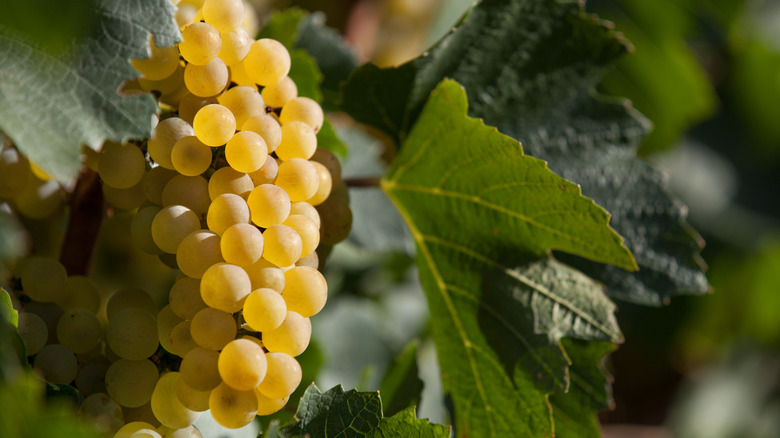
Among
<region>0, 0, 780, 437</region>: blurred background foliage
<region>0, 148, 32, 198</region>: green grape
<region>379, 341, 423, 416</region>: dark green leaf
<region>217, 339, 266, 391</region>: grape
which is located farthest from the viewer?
<region>0, 0, 780, 437</region>: blurred background foliage

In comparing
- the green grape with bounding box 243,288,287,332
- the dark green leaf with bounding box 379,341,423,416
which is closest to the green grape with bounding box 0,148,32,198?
the green grape with bounding box 243,288,287,332

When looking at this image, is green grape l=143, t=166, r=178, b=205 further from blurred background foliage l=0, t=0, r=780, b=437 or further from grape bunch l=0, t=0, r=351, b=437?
blurred background foliage l=0, t=0, r=780, b=437

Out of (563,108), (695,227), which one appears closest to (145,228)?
(563,108)

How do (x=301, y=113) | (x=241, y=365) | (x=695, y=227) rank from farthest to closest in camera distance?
1. (x=695, y=227)
2. (x=301, y=113)
3. (x=241, y=365)

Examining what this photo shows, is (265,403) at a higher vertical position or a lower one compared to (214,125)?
lower

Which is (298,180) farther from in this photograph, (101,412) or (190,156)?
(101,412)

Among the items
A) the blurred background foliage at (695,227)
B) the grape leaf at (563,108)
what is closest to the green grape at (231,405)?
the grape leaf at (563,108)

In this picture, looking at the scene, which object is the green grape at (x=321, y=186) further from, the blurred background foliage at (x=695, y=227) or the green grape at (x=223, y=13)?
the blurred background foliage at (x=695, y=227)

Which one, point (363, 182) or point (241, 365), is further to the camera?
point (363, 182)

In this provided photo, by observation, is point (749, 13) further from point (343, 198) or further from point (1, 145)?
point (1, 145)
